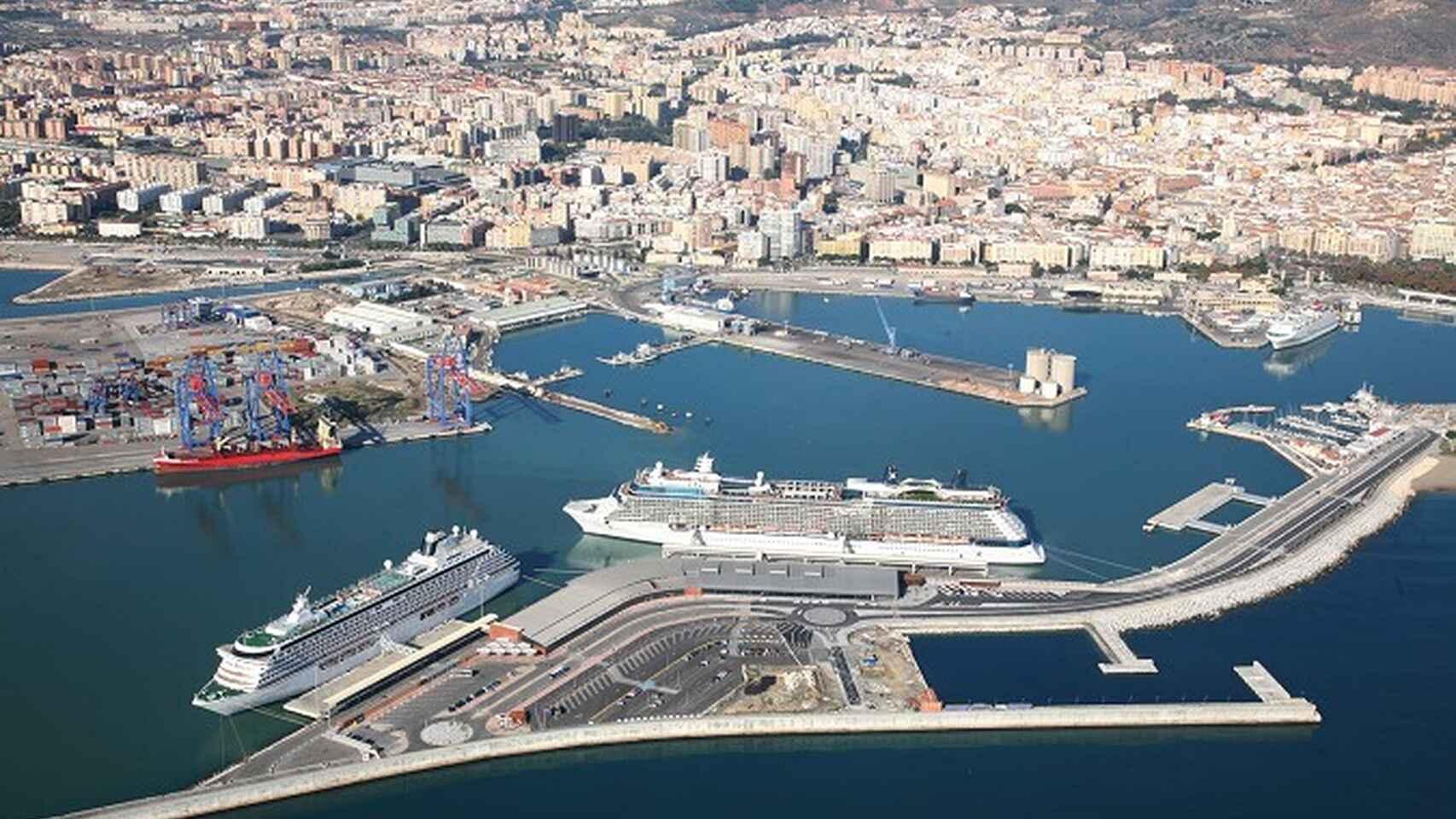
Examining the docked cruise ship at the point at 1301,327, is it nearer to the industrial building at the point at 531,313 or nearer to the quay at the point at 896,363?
the quay at the point at 896,363

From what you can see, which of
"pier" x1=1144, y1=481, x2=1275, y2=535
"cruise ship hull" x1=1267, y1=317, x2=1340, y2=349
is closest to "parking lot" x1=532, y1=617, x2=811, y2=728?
"pier" x1=1144, y1=481, x2=1275, y2=535

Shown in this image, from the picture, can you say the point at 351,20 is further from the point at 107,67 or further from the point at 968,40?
the point at 968,40

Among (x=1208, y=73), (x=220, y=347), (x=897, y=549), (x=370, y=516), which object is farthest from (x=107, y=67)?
(x=897, y=549)

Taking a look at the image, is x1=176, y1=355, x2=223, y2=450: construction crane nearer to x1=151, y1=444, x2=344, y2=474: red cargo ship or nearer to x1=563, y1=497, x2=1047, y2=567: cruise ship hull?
x1=151, y1=444, x2=344, y2=474: red cargo ship

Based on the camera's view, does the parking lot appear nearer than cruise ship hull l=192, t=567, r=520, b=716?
No

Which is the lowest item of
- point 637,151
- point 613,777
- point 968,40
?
point 613,777

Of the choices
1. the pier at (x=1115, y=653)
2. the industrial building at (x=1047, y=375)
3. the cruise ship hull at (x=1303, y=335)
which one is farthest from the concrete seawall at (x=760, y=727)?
the cruise ship hull at (x=1303, y=335)
